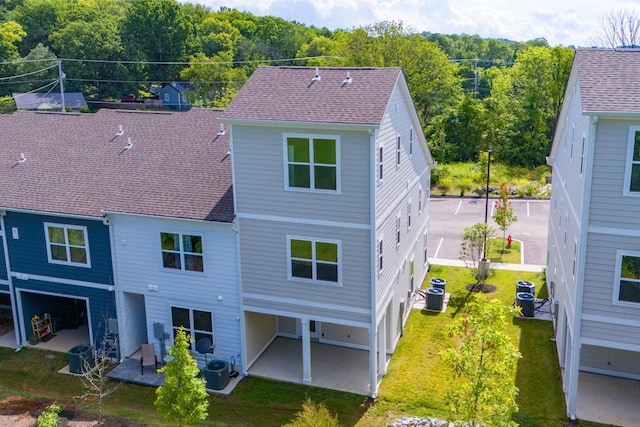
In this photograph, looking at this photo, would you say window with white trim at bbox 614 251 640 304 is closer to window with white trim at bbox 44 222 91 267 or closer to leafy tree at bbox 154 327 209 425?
leafy tree at bbox 154 327 209 425

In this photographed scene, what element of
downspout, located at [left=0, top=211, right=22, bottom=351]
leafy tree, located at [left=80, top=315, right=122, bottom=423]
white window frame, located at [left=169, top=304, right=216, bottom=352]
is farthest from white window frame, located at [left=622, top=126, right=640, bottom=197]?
downspout, located at [left=0, top=211, right=22, bottom=351]

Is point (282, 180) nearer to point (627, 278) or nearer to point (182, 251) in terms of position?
point (182, 251)

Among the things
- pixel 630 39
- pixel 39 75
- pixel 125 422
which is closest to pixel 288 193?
pixel 125 422

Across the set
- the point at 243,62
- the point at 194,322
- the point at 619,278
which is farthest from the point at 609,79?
the point at 243,62

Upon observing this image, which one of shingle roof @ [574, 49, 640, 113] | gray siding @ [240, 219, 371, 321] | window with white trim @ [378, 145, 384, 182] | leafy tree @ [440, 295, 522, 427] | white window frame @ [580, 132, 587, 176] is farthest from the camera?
gray siding @ [240, 219, 371, 321]

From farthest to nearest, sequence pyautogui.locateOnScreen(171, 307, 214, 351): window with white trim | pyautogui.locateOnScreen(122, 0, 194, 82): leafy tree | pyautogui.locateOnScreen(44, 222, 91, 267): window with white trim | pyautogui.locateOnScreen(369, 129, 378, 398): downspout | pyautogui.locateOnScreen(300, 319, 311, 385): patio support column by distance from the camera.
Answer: pyautogui.locateOnScreen(122, 0, 194, 82): leafy tree
pyautogui.locateOnScreen(44, 222, 91, 267): window with white trim
pyautogui.locateOnScreen(171, 307, 214, 351): window with white trim
pyautogui.locateOnScreen(300, 319, 311, 385): patio support column
pyautogui.locateOnScreen(369, 129, 378, 398): downspout

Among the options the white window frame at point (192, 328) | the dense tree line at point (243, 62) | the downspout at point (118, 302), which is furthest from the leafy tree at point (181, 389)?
the dense tree line at point (243, 62)
